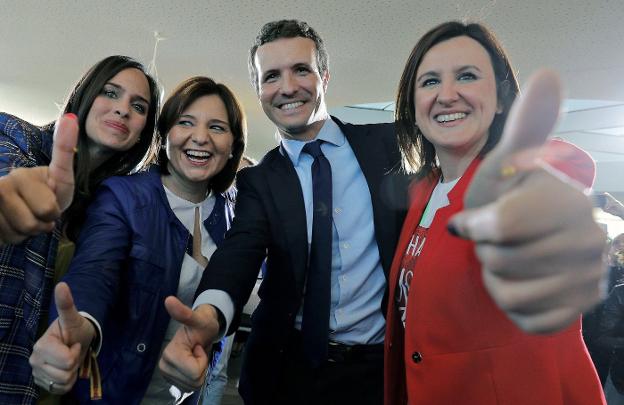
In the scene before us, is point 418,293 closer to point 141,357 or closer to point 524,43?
point 141,357

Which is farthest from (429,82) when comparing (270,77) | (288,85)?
(270,77)

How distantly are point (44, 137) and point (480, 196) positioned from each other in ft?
4.62

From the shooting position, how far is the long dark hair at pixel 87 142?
146 centimetres

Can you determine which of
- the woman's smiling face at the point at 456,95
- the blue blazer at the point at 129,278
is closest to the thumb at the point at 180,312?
the blue blazer at the point at 129,278

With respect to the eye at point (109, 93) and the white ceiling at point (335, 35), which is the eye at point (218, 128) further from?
the white ceiling at point (335, 35)

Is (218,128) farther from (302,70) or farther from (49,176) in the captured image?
(49,176)

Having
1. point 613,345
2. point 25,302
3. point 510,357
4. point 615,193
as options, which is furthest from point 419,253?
point 615,193

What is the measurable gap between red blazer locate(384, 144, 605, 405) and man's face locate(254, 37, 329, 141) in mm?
711

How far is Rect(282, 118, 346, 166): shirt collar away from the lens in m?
1.47

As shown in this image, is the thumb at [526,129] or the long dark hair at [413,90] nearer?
the thumb at [526,129]

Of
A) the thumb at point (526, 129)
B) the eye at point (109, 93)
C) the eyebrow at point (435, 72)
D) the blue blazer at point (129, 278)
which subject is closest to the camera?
the thumb at point (526, 129)

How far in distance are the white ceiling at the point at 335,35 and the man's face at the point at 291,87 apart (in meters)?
1.74

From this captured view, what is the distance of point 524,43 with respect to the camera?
3311 millimetres

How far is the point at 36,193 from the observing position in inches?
27.2
